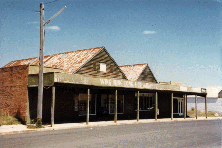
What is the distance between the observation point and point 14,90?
75.5 ft

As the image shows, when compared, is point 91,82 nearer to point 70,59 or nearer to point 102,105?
point 102,105

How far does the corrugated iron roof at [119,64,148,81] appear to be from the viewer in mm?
37062

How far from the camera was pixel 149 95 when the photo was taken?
36094 millimetres

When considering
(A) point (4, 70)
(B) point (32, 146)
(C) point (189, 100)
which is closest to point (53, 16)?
(A) point (4, 70)

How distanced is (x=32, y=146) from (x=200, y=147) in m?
6.21

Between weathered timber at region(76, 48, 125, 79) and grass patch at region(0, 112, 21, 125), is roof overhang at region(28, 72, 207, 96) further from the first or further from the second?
weathered timber at region(76, 48, 125, 79)

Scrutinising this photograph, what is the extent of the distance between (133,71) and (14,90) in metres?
19.0

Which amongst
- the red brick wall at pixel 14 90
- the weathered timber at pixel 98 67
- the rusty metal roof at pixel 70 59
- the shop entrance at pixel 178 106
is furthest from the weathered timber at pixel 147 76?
the red brick wall at pixel 14 90

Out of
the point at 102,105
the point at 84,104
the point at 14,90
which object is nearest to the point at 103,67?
the point at 102,105

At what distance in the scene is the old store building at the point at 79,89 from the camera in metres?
22.0

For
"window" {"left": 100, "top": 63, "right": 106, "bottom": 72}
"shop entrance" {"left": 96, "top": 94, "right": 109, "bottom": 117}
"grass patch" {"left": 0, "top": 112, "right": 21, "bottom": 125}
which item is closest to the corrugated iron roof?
"shop entrance" {"left": 96, "top": 94, "right": 109, "bottom": 117}

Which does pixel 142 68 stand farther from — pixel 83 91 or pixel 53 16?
pixel 53 16

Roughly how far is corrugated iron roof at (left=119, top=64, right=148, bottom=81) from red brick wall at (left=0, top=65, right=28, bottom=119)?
56.0ft

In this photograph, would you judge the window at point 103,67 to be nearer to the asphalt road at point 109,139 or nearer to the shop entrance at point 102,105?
the shop entrance at point 102,105
